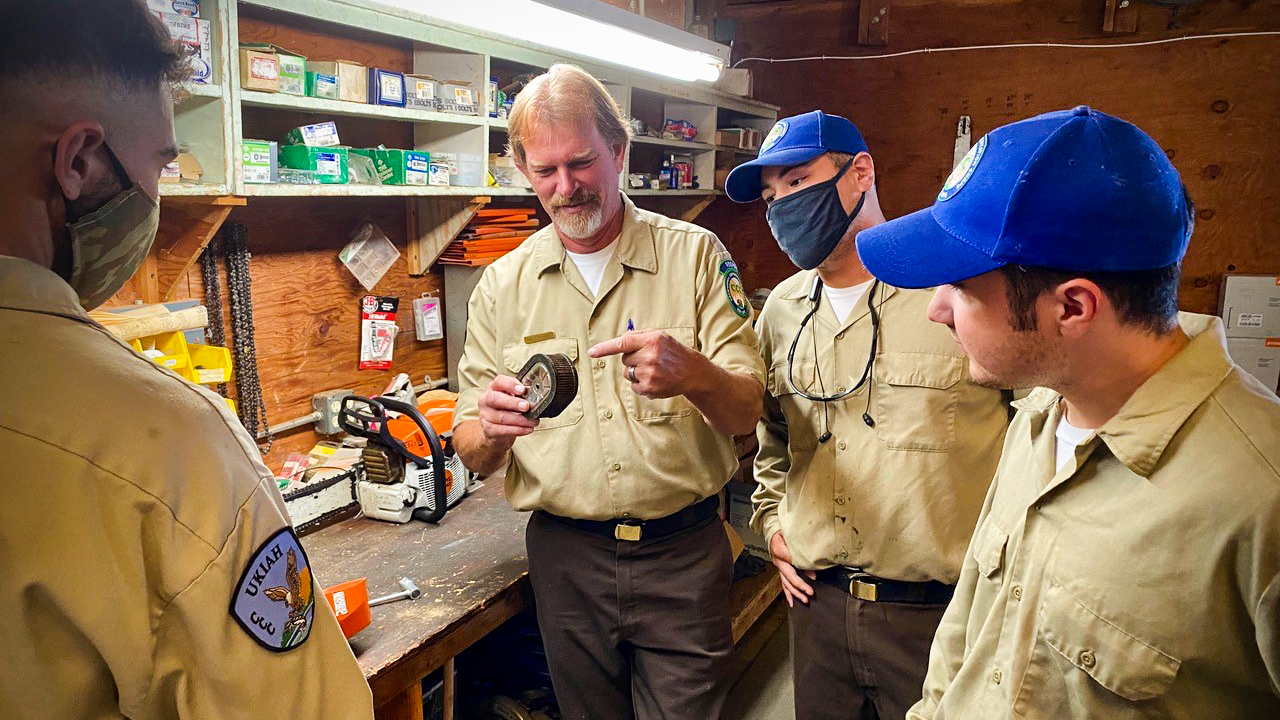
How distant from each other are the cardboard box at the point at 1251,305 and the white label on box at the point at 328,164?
13.1 ft

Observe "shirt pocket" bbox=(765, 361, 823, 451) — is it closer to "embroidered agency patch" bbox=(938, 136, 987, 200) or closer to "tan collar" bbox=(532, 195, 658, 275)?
"tan collar" bbox=(532, 195, 658, 275)

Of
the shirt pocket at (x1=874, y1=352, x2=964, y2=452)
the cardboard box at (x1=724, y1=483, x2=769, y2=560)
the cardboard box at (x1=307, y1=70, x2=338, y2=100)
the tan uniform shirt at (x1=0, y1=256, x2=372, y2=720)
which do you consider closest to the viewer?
the tan uniform shirt at (x1=0, y1=256, x2=372, y2=720)

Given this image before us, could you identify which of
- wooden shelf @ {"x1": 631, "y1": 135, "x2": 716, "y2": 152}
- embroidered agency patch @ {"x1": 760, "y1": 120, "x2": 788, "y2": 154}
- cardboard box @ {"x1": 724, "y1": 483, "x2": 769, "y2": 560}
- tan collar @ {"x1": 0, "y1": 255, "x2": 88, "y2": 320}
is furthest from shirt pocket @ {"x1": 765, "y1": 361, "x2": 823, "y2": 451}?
wooden shelf @ {"x1": 631, "y1": 135, "x2": 716, "y2": 152}

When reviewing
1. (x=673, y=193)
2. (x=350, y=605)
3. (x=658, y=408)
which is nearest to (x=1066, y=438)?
(x=658, y=408)

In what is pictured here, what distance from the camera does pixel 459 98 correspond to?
2604mm

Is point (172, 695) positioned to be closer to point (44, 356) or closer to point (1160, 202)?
point (44, 356)

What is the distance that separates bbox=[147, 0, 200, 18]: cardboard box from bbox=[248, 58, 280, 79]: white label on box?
158mm

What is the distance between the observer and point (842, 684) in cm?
178

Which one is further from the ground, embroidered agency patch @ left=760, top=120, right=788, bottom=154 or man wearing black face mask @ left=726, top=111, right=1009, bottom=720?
embroidered agency patch @ left=760, top=120, right=788, bottom=154

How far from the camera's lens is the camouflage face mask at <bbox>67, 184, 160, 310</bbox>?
2.63ft

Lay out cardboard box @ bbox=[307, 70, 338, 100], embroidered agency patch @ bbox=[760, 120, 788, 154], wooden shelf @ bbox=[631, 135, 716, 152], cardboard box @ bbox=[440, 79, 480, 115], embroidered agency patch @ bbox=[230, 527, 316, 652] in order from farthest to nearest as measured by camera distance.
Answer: wooden shelf @ bbox=[631, 135, 716, 152], cardboard box @ bbox=[440, 79, 480, 115], cardboard box @ bbox=[307, 70, 338, 100], embroidered agency patch @ bbox=[760, 120, 788, 154], embroidered agency patch @ bbox=[230, 527, 316, 652]

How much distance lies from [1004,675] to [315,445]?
241 cm

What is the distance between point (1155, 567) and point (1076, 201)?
44 cm

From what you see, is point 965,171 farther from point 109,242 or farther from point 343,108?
point 343,108
